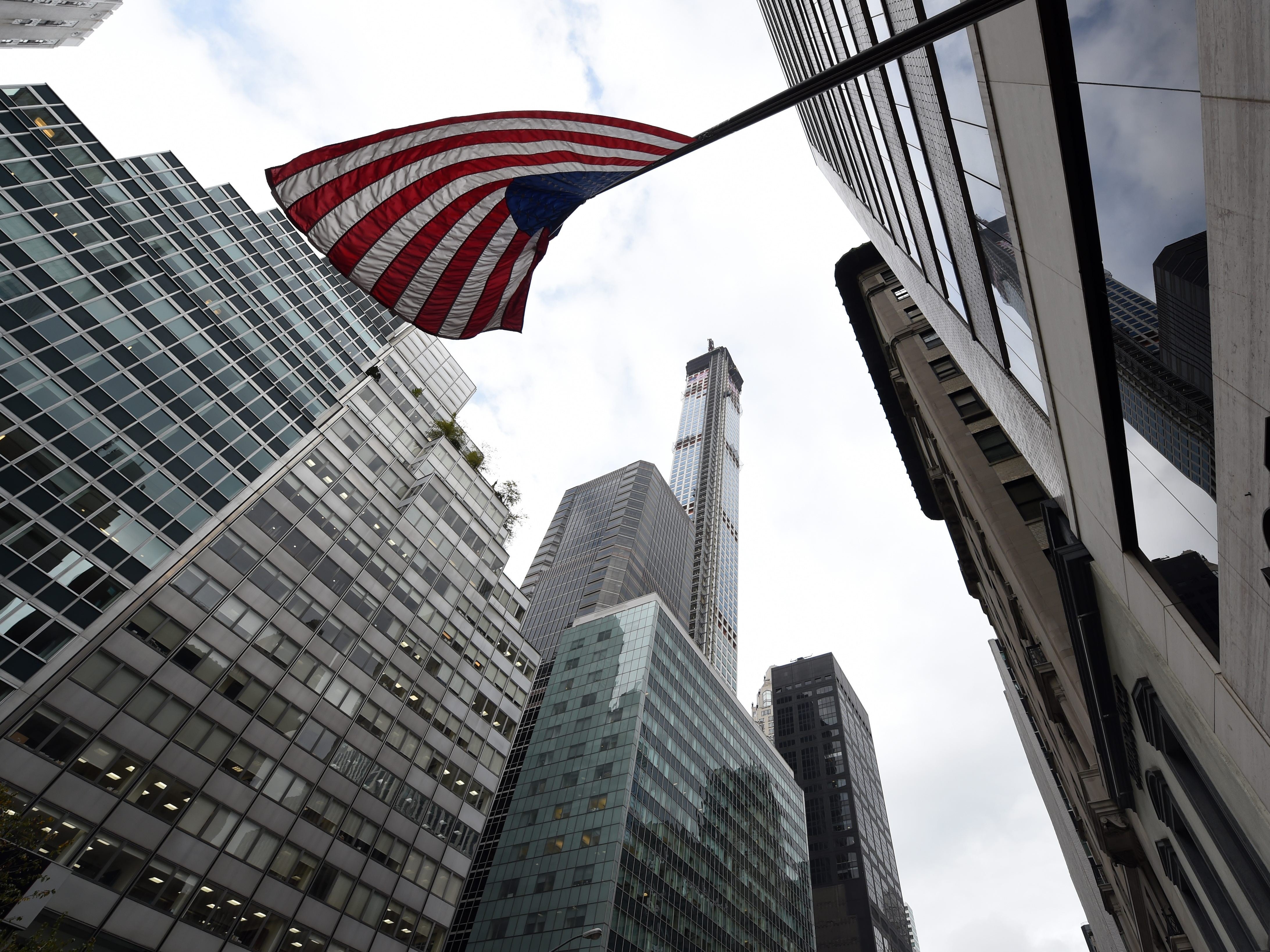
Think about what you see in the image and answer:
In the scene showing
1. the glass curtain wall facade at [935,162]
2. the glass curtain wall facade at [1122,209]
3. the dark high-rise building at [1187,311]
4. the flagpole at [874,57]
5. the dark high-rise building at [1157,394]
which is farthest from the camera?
the glass curtain wall facade at [935,162]

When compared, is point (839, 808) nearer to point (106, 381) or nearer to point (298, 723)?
point (298, 723)

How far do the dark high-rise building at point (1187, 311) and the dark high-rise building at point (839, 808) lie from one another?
400ft

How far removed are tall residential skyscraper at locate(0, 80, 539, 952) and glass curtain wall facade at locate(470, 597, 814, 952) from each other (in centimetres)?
2117

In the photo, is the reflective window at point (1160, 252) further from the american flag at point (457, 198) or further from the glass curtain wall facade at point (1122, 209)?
the american flag at point (457, 198)

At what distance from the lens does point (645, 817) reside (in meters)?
65.1

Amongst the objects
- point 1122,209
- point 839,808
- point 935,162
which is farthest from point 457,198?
point 839,808

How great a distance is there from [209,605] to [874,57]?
3852cm

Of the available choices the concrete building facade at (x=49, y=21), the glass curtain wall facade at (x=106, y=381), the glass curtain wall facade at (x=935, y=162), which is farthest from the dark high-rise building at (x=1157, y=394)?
the concrete building facade at (x=49, y=21)

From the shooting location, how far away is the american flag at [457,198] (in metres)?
9.94

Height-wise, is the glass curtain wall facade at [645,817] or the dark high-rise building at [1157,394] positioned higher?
the glass curtain wall facade at [645,817]

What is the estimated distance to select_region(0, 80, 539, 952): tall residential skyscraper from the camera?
26.8 metres

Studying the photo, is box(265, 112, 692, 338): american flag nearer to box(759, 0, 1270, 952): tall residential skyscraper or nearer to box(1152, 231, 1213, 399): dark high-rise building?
box(759, 0, 1270, 952): tall residential skyscraper

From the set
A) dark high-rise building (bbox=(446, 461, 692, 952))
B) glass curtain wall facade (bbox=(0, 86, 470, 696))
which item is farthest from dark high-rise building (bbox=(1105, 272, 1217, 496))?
dark high-rise building (bbox=(446, 461, 692, 952))

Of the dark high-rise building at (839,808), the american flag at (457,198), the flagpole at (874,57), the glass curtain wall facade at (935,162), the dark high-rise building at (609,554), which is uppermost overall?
the dark high-rise building at (609,554)
